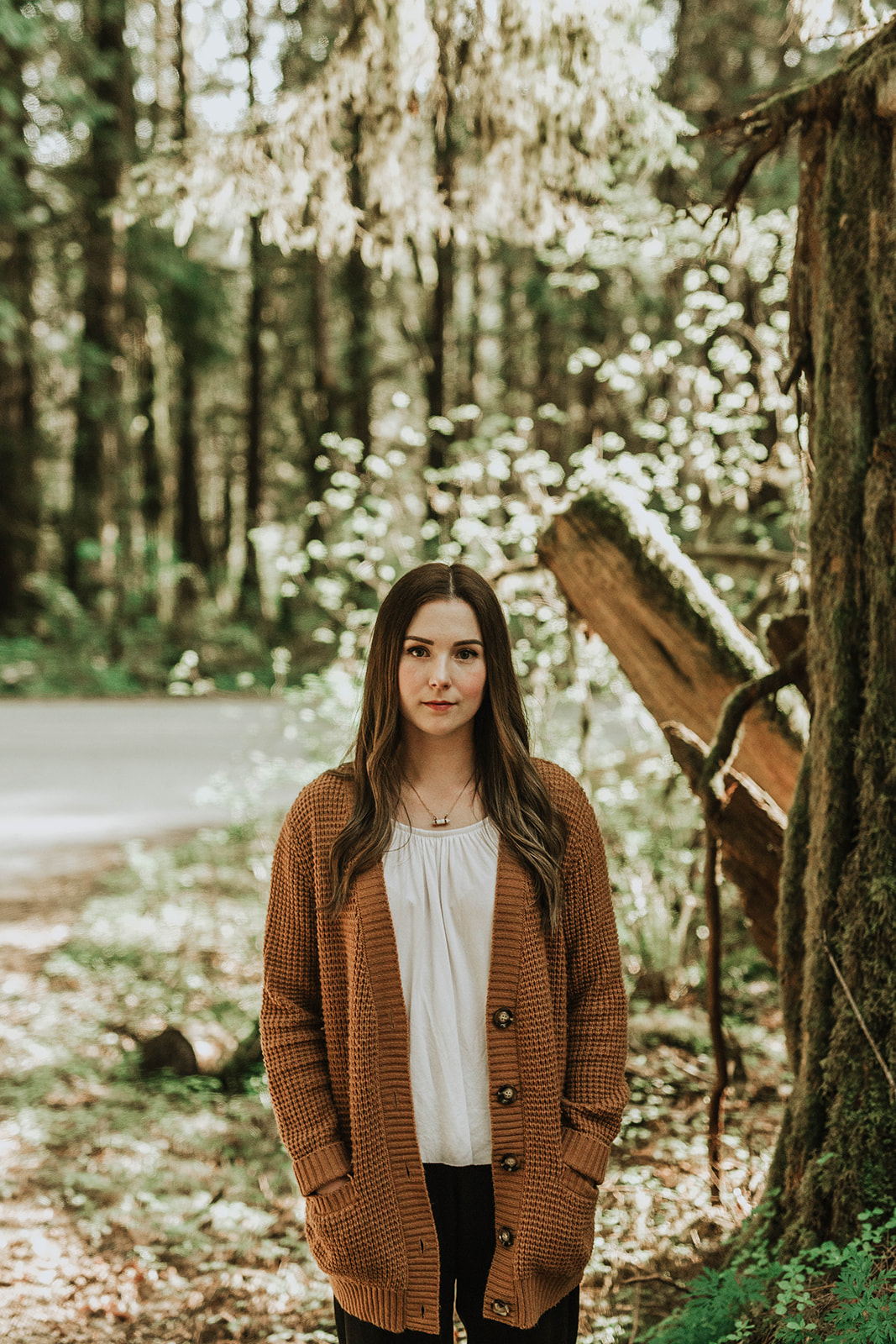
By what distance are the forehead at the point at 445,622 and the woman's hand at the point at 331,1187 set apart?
1.08 m

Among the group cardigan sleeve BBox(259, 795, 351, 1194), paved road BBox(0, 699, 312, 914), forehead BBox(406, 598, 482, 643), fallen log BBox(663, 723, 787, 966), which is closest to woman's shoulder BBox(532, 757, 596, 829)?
forehead BBox(406, 598, 482, 643)

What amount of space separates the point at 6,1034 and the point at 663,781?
12.8ft

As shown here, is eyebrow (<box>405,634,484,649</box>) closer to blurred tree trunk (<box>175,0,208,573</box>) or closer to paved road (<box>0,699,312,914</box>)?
paved road (<box>0,699,312,914</box>)

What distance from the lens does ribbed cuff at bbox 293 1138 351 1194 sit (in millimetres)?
2066

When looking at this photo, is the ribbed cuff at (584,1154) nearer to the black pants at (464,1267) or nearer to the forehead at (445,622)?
the black pants at (464,1267)

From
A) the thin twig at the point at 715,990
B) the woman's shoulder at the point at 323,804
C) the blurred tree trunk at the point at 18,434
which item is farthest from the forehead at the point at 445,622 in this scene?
the blurred tree trunk at the point at 18,434

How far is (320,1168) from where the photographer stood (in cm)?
207

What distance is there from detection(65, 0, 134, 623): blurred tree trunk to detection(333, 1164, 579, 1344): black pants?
16.8 meters

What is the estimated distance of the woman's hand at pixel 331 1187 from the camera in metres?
2.07

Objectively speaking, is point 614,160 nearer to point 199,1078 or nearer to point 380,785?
point 380,785

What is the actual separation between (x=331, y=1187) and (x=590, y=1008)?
0.62 meters

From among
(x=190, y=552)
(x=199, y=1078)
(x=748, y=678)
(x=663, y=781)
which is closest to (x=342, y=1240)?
(x=748, y=678)

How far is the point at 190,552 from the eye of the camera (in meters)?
24.4

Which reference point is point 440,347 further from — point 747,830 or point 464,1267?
point 464,1267
